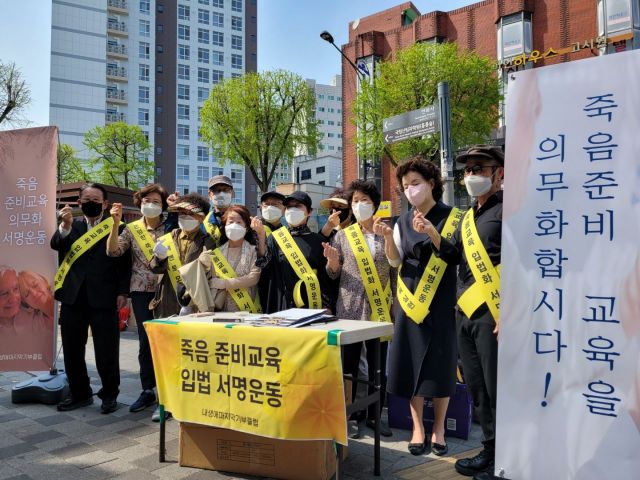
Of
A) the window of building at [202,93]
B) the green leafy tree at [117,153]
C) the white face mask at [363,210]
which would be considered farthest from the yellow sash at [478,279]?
the window of building at [202,93]

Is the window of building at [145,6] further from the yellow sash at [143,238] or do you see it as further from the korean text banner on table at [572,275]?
the korean text banner on table at [572,275]

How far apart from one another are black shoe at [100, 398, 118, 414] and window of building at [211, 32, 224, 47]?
63.2 m

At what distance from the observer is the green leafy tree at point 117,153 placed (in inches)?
1294

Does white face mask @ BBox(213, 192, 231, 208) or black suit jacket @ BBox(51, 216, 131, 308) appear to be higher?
white face mask @ BBox(213, 192, 231, 208)

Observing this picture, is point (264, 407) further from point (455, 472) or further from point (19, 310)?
point (19, 310)

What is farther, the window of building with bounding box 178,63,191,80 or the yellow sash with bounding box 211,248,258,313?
the window of building with bounding box 178,63,191,80

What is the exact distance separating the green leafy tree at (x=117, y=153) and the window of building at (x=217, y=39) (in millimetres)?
31626

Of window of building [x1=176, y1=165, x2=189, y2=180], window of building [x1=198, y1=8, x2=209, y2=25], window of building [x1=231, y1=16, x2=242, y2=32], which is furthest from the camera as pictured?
window of building [x1=231, y1=16, x2=242, y2=32]

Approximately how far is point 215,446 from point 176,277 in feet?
5.38

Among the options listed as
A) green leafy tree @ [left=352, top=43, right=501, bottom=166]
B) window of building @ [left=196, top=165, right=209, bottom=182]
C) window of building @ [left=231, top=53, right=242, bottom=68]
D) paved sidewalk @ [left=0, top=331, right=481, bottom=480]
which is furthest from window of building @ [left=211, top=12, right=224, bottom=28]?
paved sidewalk @ [left=0, top=331, right=481, bottom=480]

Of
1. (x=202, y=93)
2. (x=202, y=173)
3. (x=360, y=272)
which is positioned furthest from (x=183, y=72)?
(x=360, y=272)

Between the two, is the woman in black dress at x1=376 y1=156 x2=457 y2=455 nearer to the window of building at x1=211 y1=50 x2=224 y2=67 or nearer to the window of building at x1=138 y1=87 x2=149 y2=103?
the window of building at x1=138 y1=87 x2=149 y2=103

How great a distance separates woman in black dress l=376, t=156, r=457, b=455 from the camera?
3.48 metres

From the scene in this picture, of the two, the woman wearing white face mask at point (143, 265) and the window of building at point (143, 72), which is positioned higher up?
the window of building at point (143, 72)
